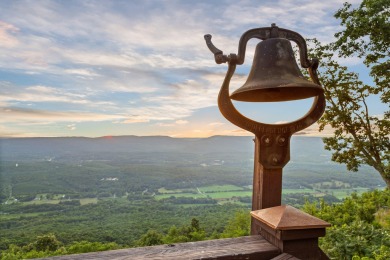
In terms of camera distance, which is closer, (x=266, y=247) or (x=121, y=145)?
(x=266, y=247)

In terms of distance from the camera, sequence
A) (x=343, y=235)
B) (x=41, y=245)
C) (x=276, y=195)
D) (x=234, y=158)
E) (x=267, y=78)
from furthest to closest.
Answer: (x=234, y=158), (x=41, y=245), (x=343, y=235), (x=267, y=78), (x=276, y=195)

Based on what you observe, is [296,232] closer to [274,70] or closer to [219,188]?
[274,70]

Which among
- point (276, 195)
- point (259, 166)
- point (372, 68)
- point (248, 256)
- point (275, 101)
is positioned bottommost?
point (248, 256)

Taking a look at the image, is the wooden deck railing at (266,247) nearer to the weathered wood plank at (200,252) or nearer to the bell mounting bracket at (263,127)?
the weathered wood plank at (200,252)

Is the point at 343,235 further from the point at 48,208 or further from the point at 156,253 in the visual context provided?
the point at 48,208

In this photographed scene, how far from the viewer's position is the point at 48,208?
195ft

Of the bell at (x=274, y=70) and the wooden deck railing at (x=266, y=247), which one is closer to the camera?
the wooden deck railing at (x=266, y=247)

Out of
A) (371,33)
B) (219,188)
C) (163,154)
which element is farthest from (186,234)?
(163,154)

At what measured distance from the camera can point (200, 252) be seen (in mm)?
1655

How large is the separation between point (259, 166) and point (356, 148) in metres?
10.2

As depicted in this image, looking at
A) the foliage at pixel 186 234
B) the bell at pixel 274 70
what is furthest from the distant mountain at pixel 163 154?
the bell at pixel 274 70

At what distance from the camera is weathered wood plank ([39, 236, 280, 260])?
158cm

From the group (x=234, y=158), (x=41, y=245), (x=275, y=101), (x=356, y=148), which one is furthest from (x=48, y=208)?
(x=275, y=101)

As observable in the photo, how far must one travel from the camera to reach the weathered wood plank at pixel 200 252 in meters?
1.58
